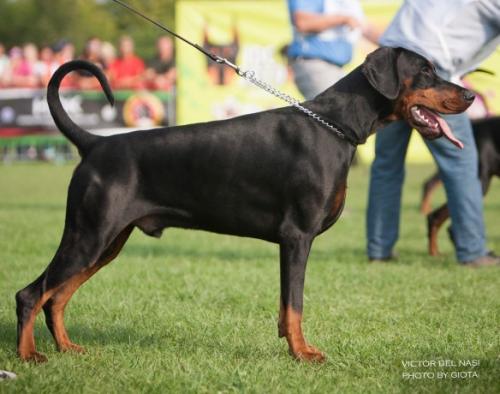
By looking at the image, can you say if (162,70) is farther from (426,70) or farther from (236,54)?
(426,70)

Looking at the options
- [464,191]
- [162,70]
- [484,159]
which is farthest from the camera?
[162,70]

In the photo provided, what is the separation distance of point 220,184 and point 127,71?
1616cm

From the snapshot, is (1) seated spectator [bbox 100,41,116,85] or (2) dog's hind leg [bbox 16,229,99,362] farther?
(1) seated spectator [bbox 100,41,116,85]

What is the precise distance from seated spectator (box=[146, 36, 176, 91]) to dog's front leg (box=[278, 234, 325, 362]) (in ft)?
53.1

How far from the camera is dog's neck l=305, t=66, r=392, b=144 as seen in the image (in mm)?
3912

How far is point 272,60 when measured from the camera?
1711 cm

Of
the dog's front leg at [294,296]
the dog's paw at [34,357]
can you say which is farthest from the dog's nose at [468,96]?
the dog's paw at [34,357]

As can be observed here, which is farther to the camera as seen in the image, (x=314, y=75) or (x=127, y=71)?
(x=127, y=71)

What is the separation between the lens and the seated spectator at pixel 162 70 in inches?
766

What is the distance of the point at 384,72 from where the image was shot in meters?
3.91

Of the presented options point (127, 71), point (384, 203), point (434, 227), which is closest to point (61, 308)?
point (384, 203)

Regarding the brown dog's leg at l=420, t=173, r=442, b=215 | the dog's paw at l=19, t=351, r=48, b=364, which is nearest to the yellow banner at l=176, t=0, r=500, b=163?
the brown dog's leg at l=420, t=173, r=442, b=215

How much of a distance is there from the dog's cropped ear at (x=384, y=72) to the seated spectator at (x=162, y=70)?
52.0 feet

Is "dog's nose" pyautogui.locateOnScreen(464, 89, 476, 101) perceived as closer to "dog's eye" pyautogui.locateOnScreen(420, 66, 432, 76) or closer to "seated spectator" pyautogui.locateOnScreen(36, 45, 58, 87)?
"dog's eye" pyautogui.locateOnScreen(420, 66, 432, 76)
